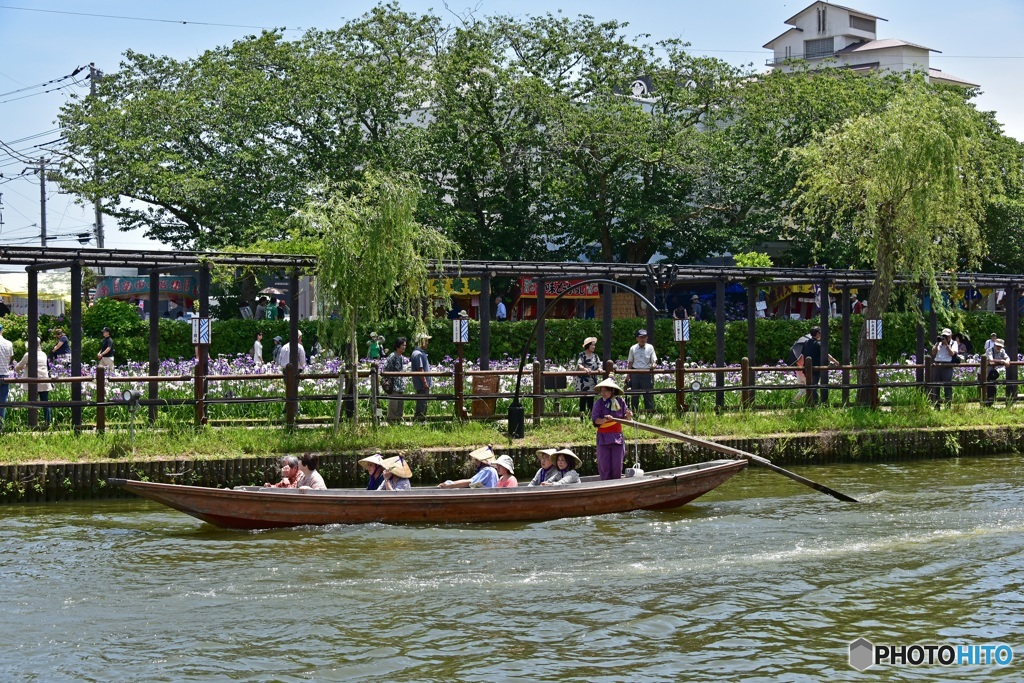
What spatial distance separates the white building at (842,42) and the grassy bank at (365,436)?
53145 millimetres

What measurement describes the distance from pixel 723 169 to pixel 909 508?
924 inches

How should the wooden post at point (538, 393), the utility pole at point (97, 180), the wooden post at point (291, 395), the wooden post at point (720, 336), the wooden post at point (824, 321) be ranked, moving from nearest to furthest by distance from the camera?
the wooden post at point (291, 395) → the wooden post at point (538, 393) → the wooden post at point (720, 336) → the wooden post at point (824, 321) → the utility pole at point (97, 180)

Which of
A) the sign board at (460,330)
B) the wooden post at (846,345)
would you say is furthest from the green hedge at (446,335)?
the sign board at (460,330)

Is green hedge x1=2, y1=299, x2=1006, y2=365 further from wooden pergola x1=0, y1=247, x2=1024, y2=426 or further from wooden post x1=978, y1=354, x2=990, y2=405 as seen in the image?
wooden post x1=978, y1=354, x2=990, y2=405

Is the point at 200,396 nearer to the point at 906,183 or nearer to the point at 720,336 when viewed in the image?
the point at 720,336

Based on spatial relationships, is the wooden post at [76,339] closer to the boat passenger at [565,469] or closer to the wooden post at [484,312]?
the wooden post at [484,312]

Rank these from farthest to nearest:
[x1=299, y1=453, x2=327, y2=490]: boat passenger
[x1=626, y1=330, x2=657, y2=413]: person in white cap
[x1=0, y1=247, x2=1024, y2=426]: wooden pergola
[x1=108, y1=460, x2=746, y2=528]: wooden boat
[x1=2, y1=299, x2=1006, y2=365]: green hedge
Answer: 1. [x1=2, y1=299, x2=1006, y2=365]: green hedge
2. [x1=626, y1=330, x2=657, y2=413]: person in white cap
3. [x1=0, y1=247, x2=1024, y2=426]: wooden pergola
4. [x1=299, y1=453, x2=327, y2=490]: boat passenger
5. [x1=108, y1=460, x2=746, y2=528]: wooden boat

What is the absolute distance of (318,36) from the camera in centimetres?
3781

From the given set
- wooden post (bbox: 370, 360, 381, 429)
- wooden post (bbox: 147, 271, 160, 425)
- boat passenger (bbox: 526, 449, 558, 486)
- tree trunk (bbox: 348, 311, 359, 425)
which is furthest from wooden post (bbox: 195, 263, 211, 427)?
boat passenger (bbox: 526, 449, 558, 486)

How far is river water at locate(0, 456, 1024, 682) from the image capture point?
35.1 ft

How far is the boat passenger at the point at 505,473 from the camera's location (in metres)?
16.5

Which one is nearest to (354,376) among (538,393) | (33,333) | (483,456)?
(538,393)

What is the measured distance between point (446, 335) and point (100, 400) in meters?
13.9

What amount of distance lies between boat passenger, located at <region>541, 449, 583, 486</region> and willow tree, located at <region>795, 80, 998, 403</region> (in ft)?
28.4
